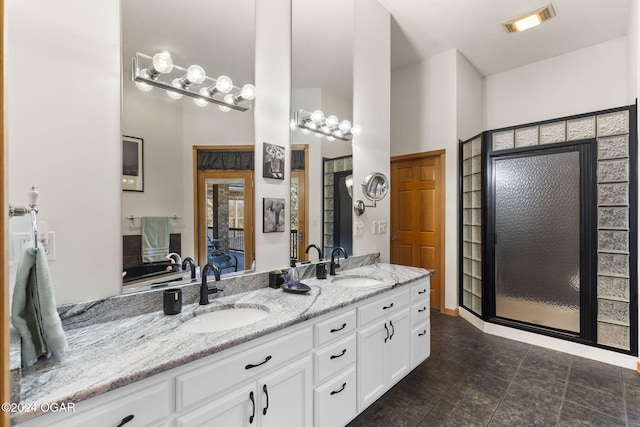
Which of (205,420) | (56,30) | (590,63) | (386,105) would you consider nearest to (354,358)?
(205,420)

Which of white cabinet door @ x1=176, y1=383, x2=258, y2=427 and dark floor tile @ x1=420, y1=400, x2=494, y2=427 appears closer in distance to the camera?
white cabinet door @ x1=176, y1=383, x2=258, y2=427

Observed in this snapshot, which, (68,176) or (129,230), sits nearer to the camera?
(68,176)

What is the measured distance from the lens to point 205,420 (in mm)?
1062

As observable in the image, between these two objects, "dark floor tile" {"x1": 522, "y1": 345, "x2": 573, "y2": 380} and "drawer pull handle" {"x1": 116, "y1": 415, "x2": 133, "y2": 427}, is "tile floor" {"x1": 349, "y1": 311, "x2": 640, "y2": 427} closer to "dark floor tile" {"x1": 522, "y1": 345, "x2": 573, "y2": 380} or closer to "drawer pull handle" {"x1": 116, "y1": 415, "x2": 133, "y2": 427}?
"dark floor tile" {"x1": 522, "y1": 345, "x2": 573, "y2": 380}

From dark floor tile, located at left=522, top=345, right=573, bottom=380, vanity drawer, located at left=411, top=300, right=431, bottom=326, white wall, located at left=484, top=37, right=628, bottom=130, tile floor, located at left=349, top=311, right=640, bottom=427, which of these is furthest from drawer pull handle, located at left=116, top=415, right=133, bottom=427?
white wall, located at left=484, top=37, right=628, bottom=130

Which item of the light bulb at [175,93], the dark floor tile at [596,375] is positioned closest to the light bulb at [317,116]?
the light bulb at [175,93]

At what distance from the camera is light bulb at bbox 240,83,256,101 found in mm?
1917

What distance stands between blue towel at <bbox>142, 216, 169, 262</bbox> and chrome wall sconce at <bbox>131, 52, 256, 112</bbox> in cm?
66

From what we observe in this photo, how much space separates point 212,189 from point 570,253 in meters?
3.24

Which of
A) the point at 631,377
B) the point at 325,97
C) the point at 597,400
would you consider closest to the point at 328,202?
the point at 325,97

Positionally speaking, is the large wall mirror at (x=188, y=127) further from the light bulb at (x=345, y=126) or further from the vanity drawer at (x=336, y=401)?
the light bulb at (x=345, y=126)

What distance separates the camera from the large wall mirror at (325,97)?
2324 millimetres

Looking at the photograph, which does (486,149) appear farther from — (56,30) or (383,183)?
(56,30)

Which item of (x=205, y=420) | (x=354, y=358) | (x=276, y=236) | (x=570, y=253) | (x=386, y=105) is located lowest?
(x=354, y=358)
